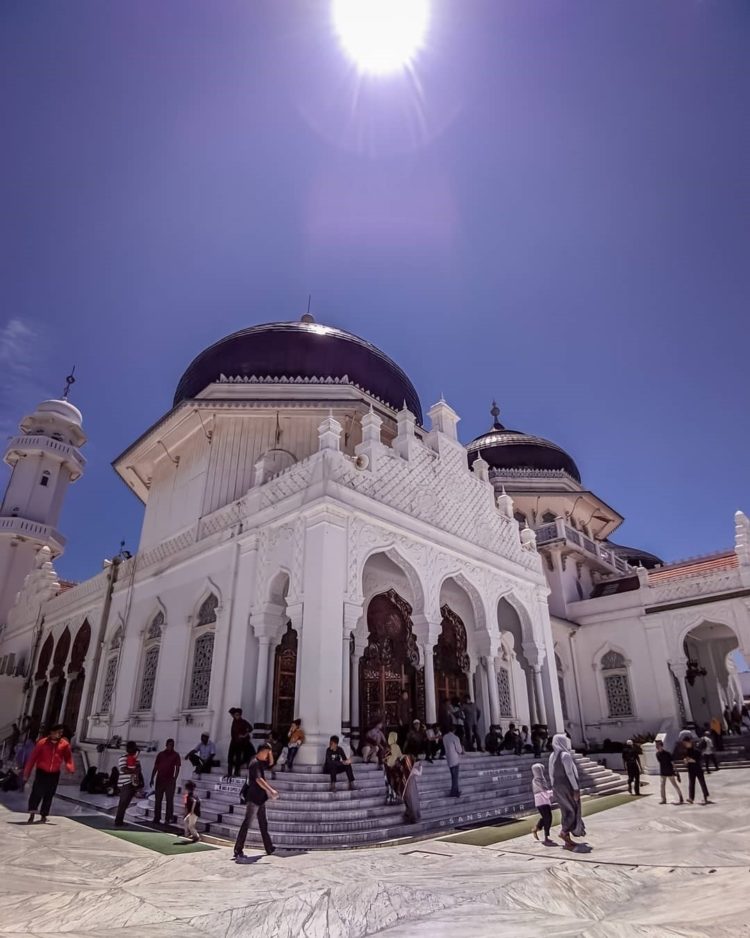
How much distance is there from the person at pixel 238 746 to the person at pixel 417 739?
2523 millimetres

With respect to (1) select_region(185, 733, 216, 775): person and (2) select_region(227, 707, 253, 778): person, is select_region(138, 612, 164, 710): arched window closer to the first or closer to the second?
(1) select_region(185, 733, 216, 775): person

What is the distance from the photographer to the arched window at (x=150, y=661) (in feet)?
42.7

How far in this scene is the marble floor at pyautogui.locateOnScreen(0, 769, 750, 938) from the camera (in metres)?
3.52

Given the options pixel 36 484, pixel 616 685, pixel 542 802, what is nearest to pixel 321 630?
pixel 542 802

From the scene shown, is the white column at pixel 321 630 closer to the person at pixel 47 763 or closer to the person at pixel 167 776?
the person at pixel 167 776

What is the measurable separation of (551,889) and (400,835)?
10.3ft

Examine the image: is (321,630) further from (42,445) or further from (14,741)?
(42,445)

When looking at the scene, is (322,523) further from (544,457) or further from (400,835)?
(544,457)

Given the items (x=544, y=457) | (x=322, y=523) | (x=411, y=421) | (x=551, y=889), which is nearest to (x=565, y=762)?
(x=551, y=889)

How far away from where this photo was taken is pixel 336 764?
7.55 meters

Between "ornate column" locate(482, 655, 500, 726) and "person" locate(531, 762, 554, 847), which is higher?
"ornate column" locate(482, 655, 500, 726)

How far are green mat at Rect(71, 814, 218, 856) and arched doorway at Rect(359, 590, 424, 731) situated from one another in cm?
457

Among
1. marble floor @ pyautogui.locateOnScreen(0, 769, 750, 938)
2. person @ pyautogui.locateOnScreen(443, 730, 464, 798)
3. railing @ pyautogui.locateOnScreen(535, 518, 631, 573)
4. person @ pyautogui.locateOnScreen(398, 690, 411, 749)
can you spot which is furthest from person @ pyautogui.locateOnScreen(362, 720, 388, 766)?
railing @ pyautogui.locateOnScreen(535, 518, 631, 573)

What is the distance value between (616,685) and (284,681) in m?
12.5
